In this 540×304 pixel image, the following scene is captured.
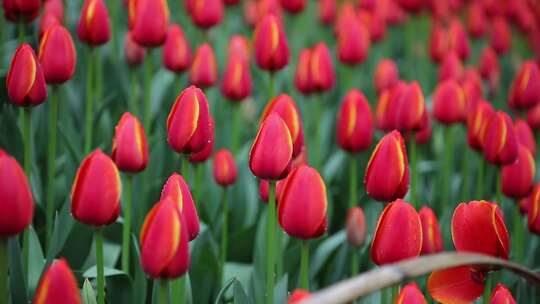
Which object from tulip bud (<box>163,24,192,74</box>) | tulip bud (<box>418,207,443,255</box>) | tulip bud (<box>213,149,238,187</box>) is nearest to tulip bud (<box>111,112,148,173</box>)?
tulip bud (<box>213,149,238,187</box>)

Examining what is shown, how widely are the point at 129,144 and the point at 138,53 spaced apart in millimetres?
1035

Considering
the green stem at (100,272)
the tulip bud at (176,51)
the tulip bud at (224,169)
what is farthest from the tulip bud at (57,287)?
the tulip bud at (176,51)

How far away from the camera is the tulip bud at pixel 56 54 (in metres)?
1.84

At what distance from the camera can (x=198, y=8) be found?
2654 mm

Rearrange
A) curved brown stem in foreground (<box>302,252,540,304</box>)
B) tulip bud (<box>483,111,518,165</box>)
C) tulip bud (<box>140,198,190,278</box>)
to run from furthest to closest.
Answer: tulip bud (<box>483,111,518,165</box>) < tulip bud (<box>140,198,190,278</box>) < curved brown stem in foreground (<box>302,252,540,304</box>)

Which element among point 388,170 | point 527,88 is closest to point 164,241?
point 388,170

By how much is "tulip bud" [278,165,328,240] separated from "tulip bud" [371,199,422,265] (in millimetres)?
110

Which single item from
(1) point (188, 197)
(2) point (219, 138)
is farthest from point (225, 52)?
(1) point (188, 197)

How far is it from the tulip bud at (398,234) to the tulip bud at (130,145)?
20.4 inches

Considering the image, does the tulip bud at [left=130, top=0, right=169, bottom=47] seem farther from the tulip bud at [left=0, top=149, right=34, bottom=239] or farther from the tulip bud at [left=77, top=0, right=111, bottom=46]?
the tulip bud at [left=0, top=149, right=34, bottom=239]

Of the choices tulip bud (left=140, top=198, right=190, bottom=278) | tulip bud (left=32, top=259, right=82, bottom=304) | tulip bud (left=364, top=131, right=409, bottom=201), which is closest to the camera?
tulip bud (left=32, top=259, right=82, bottom=304)

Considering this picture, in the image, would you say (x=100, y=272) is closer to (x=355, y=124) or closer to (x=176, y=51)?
(x=355, y=124)

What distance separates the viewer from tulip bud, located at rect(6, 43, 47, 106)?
1669 mm

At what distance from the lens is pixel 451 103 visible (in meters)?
2.40
